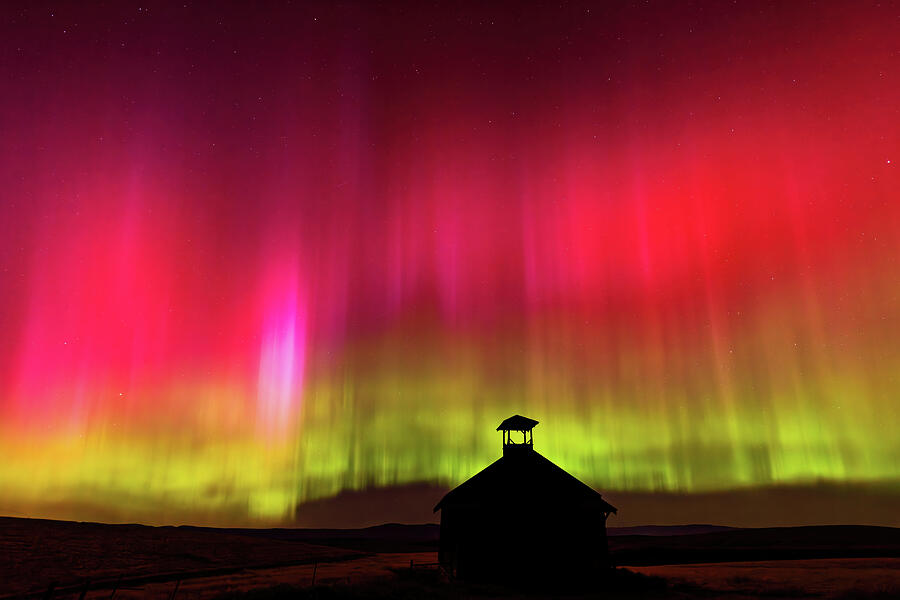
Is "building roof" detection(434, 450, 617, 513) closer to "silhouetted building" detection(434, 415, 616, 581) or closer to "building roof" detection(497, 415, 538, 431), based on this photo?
"silhouetted building" detection(434, 415, 616, 581)

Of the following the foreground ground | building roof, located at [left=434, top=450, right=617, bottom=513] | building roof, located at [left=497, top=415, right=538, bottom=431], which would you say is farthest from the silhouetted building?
building roof, located at [left=497, top=415, right=538, bottom=431]

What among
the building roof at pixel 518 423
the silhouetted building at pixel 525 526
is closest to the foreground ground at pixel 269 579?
the silhouetted building at pixel 525 526

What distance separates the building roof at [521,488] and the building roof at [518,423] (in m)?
2.41

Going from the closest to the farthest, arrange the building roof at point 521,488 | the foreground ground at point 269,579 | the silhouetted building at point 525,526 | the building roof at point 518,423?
1. the foreground ground at point 269,579
2. the silhouetted building at point 525,526
3. the building roof at point 521,488
4. the building roof at point 518,423

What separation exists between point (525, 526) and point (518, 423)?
7.13 m

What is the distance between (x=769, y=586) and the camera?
32406mm

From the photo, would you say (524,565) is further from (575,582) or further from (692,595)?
(692,595)

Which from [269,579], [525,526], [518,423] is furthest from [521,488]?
[269,579]

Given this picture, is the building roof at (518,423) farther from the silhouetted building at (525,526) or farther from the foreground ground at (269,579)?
the foreground ground at (269,579)

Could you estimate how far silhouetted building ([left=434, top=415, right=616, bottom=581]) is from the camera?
30.3m

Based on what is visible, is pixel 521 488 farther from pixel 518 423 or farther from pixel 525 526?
pixel 518 423

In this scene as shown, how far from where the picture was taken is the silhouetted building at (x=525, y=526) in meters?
30.3

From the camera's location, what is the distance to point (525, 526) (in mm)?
30688

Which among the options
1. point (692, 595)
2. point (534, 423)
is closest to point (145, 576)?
point (534, 423)
